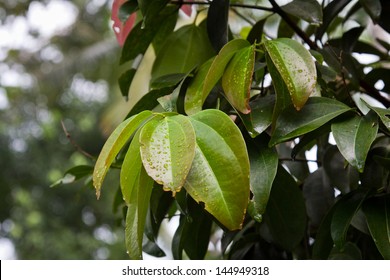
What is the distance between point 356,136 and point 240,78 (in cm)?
10

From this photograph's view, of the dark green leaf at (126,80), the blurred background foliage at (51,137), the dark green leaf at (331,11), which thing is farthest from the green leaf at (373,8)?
the blurred background foliage at (51,137)

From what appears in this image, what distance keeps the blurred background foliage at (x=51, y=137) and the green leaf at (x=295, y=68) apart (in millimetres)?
4414

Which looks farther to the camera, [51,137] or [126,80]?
[51,137]

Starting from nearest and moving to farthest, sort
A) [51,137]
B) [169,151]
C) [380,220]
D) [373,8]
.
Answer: [169,151]
[380,220]
[373,8]
[51,137]

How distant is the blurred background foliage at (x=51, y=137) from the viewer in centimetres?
503

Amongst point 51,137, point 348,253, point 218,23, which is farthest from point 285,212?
point 51,137

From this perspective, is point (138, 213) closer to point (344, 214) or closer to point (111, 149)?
point (111, 149)

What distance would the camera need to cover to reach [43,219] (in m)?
5.34

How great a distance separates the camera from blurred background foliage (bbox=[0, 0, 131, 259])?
5031mm

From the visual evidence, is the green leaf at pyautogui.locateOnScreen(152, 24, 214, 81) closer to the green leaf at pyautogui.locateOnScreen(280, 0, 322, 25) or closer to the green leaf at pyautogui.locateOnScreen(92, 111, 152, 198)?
the green leaf at pyautogui.locateOnScreen(280, 0, 322, 25)

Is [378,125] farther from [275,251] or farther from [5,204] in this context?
[5,204]

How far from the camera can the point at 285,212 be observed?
571mm
